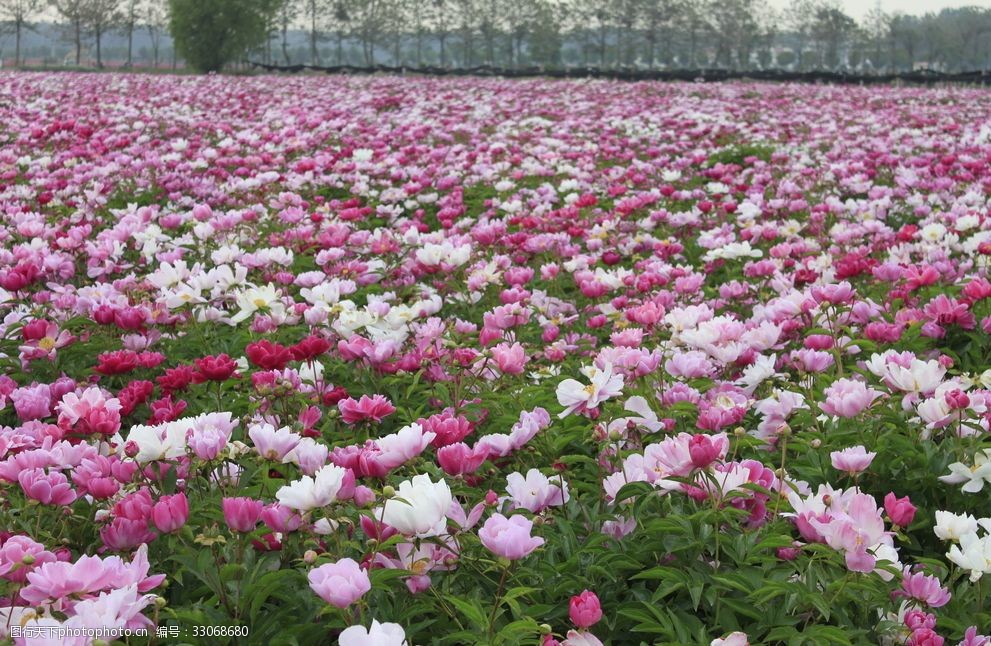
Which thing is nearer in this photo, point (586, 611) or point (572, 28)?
point (586, 611)

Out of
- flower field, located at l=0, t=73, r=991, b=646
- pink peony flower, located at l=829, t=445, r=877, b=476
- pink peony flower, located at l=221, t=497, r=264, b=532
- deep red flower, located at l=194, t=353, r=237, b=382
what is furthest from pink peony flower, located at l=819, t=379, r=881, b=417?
deep red flower, located at l=194, t=353, r=237, b=382

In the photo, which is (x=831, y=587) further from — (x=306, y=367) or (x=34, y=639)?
(x=306, y=367)

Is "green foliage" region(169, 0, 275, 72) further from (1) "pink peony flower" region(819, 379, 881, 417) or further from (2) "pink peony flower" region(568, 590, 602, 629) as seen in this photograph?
(2) "pink peony flower" region(568, 590, 602, 629)

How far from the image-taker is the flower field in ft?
6.20

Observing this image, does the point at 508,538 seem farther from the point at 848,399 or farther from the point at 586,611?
the point at 848,399

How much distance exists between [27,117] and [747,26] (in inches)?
3862

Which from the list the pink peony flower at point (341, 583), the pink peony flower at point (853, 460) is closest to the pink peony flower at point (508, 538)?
the pink peony flower at point (341, 583)

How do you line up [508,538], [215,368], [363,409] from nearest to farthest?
[508,538]
[363,409]
[215,368]

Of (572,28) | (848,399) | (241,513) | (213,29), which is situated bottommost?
(241,513)

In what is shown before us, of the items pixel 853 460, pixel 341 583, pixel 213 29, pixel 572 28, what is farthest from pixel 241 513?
pixel 572 28

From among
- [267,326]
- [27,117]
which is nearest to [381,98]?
[27,117]

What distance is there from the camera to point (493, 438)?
2404 mm

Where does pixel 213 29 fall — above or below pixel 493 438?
above

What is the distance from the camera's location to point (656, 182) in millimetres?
9281
